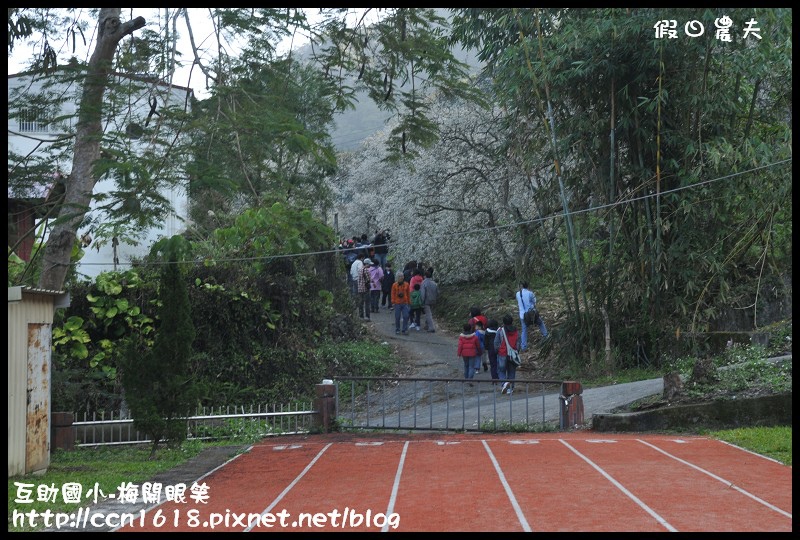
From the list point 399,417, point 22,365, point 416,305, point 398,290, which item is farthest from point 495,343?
point 22,365

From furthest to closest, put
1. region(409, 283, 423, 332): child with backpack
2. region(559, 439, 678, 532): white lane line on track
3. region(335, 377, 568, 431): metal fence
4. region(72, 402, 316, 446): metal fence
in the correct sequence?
region(409, 283, 423, 332): child with backpack, region(335, 377, 568, 431): metal fence, region(72, 402, 316, 446): metal fence, region(559, 439, 678, 532): white lane line on track

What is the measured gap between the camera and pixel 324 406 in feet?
50.5

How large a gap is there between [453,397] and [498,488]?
10.1 m

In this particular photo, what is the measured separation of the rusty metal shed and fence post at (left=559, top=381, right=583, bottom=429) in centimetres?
761

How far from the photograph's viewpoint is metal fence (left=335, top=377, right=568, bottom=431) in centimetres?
1526

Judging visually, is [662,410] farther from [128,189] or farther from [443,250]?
[443,250]

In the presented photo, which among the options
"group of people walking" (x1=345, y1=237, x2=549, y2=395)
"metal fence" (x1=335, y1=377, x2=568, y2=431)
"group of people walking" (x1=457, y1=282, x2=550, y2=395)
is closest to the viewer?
"metal fence" (x1=335, y1=377, x2=568, y2=431)

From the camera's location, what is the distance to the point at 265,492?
9.73 metres

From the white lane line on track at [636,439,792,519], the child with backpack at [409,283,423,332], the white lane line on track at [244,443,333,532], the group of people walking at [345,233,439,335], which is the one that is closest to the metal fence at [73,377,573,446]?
the white lane line on track at [244,443,333,532]

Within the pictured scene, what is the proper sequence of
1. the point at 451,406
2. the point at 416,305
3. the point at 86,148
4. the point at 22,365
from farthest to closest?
the point at 416,305
the point at 451,406
the point at 86,148
the point at 22,365

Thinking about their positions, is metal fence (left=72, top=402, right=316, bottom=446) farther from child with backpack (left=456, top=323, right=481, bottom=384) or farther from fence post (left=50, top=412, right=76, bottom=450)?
child with backpack (left=456, top=323, right=481, bottom=384)

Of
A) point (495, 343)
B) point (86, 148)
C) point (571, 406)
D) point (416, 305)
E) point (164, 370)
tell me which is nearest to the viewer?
point (164, 370)

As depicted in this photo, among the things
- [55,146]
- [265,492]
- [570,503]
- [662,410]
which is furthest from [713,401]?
[55,146]

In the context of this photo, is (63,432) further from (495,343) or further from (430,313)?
(430,313)
